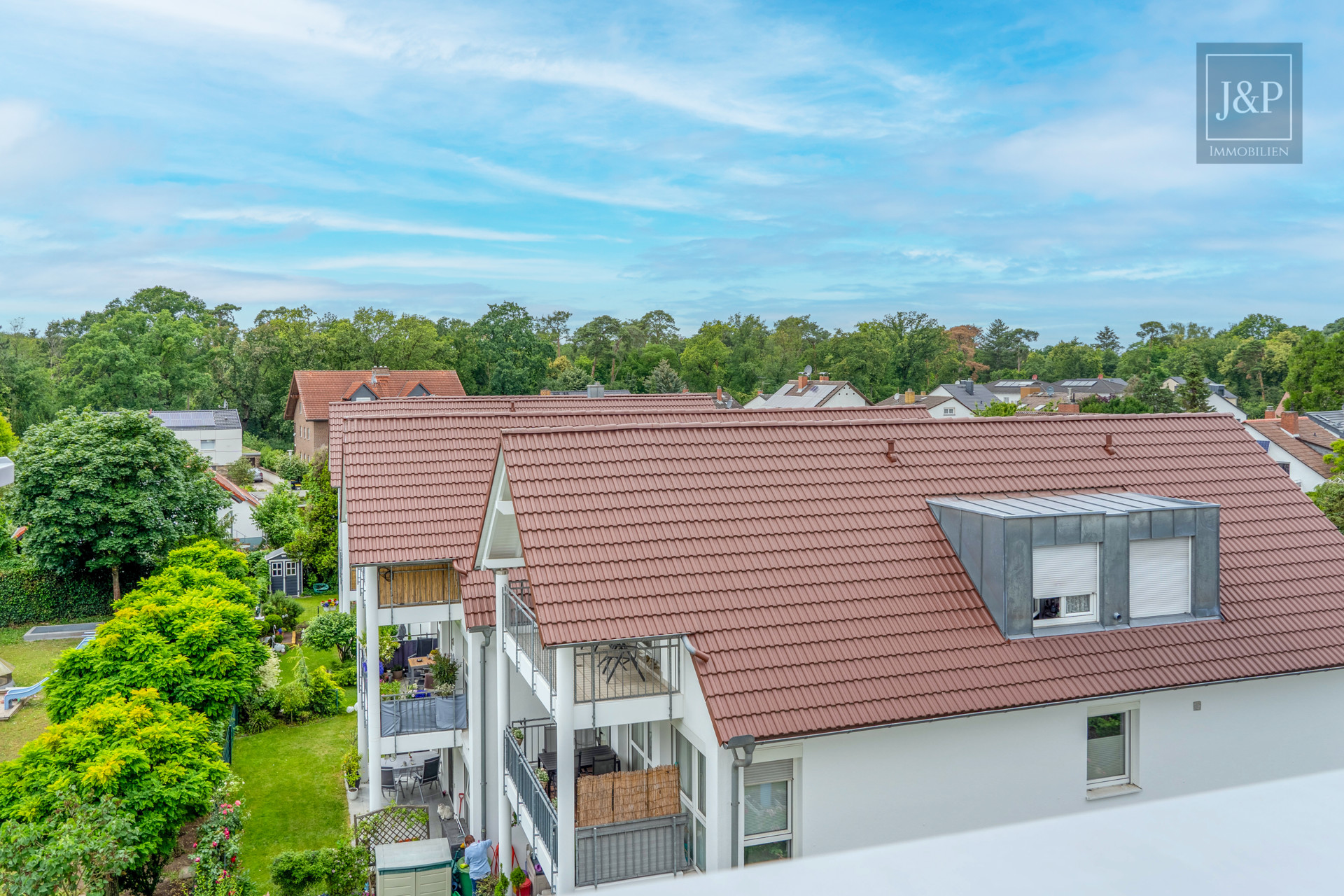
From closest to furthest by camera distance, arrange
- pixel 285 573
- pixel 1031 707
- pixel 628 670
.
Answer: pixel 1031 707 < pixel 628 670 < pixel 285 573

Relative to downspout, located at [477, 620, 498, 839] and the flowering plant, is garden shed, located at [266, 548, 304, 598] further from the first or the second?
downspout, located at [477, 620, 498, 839]


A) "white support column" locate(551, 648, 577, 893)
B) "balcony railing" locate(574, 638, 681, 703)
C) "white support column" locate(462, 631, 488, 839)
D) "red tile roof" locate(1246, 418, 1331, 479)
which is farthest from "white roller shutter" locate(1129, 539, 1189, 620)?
"red tile roof" locate(1246, 418, 1331, 479)

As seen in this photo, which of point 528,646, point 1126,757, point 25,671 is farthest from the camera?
point 25,671

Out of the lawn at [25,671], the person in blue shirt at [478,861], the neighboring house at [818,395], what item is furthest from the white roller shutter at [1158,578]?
the neighboring house at [818,395]

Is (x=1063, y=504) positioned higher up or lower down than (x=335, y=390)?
lower down

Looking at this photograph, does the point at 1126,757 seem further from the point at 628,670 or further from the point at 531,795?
the point at 531,795

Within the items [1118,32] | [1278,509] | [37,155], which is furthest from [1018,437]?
[37,155]

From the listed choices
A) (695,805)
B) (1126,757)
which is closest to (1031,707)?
(1126,757)
